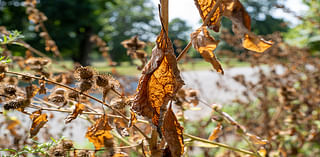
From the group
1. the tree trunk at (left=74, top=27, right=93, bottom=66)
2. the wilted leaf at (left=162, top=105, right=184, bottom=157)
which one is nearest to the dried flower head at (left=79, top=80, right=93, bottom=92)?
the wilted leaf at (left=162, top=105, right=184, bottom=157)

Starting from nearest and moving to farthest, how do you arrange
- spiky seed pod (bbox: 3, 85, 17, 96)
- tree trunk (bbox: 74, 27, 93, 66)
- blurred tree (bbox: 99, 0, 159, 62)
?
spiky seed pod (bbox: 3, 85, 17, 96)
blurred tree (bbox: 99, 0, 159, 62)
tree trunk (bbox: 74, 27, 93, 66)

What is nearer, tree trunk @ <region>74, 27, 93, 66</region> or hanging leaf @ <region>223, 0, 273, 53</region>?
hanging leaf @ <region>223, 0, 273, 53</region>

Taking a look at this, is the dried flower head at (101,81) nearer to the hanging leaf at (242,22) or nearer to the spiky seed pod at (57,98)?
the spiky seed pod at (57,98)

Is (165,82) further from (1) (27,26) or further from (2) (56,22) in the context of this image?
(2) (56,22)

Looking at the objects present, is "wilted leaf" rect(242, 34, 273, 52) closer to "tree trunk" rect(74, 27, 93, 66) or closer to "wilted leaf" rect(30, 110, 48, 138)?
"wilted leaf" rect(30, 110, 48, 138)

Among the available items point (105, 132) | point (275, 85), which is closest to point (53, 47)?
point (105, 132)

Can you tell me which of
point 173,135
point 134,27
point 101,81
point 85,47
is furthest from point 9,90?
point 85,47
